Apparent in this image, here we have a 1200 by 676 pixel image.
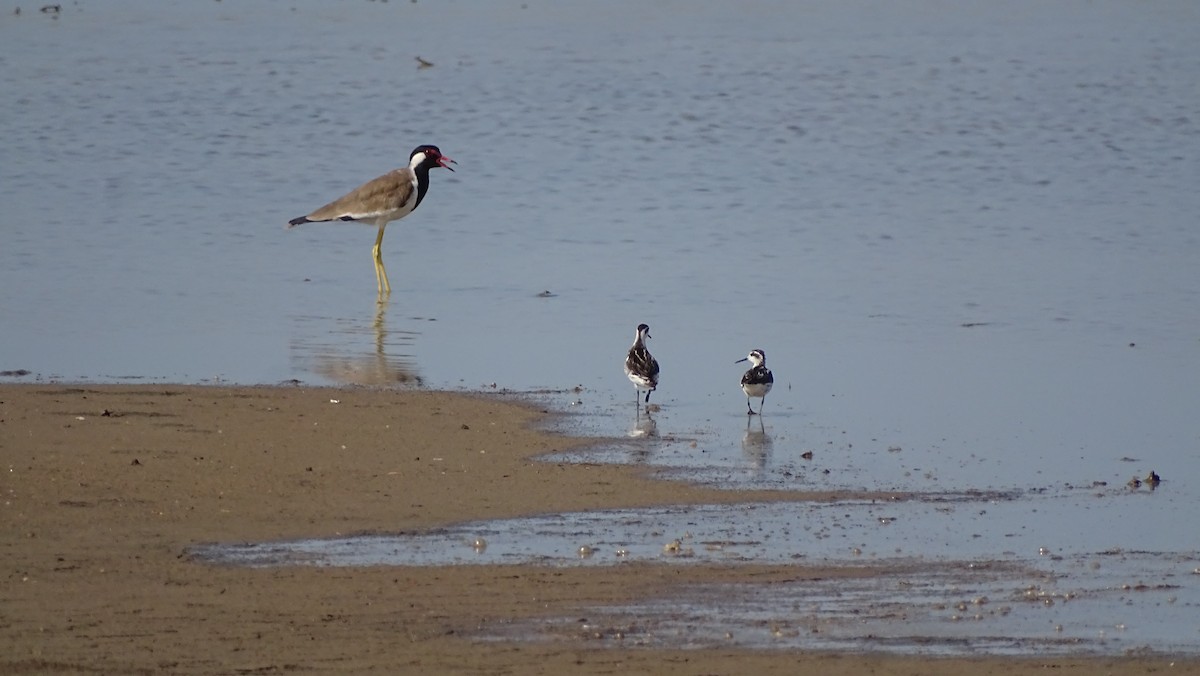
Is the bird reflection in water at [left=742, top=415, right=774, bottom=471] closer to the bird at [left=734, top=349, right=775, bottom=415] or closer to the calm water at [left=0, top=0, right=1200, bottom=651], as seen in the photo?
the calm water at [left=0, top=0, right=1200, bottom=651]

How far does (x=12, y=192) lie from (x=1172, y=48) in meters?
19.5

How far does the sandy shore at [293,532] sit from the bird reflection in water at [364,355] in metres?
0.69

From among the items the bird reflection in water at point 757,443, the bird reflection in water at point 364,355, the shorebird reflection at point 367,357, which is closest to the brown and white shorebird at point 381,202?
the bird reflection in water at point 364,355

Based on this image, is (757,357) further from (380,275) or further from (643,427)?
(380,275)

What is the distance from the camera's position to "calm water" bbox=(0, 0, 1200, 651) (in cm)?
1004

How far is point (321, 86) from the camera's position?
27.0 m

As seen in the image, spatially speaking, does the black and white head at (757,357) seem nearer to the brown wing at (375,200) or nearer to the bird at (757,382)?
the bird at (757,382)

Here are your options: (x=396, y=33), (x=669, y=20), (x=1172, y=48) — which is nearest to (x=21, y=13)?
(x=396, y=33)

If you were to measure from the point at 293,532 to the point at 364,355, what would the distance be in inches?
167

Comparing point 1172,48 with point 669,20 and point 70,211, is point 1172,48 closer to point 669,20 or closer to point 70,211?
point 669,20

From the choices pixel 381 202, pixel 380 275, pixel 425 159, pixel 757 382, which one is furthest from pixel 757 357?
pixel 425 159

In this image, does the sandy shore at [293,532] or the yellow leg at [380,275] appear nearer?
the sandy shore at [293,532]

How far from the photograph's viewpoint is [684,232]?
54.7 ft

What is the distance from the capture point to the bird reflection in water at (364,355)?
35.2 ft
